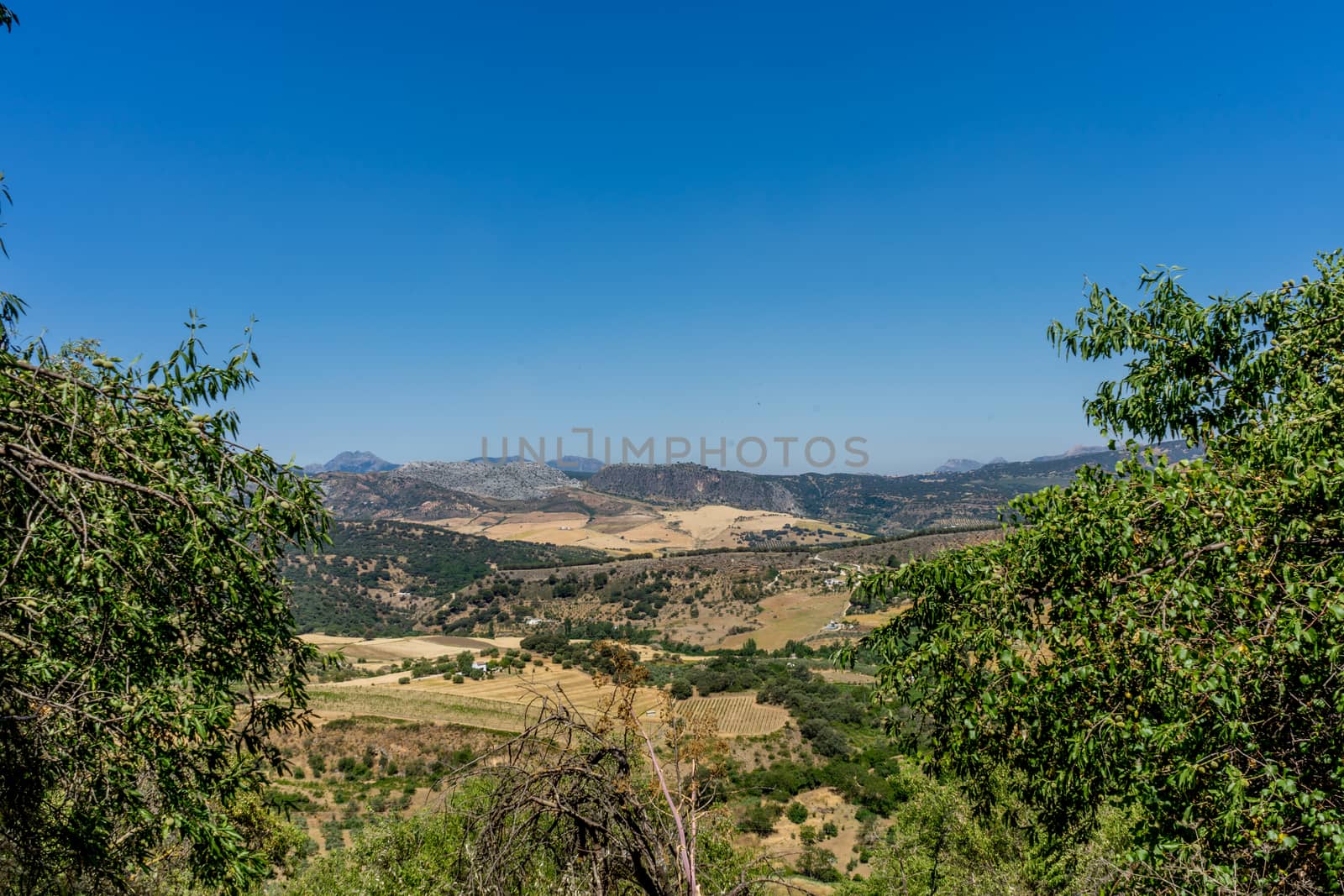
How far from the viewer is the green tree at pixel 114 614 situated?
4.29 m

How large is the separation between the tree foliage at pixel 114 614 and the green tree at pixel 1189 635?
6.09 metres

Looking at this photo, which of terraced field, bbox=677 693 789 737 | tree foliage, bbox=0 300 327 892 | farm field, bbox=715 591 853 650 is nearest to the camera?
tree foliage, bbox=0 300 327 892

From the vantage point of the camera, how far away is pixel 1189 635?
5027 millimetres

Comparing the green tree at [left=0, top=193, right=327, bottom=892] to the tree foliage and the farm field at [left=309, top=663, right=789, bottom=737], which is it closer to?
the tree foliage

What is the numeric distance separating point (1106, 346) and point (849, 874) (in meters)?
31.3

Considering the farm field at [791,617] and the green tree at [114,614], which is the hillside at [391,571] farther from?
the green tree at [114,614]

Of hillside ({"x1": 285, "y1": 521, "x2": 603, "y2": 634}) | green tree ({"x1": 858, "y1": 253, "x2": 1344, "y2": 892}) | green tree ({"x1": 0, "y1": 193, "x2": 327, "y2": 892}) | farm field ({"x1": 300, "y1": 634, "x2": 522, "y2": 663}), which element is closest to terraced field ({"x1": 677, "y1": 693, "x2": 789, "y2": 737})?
farm field ({"x1": 300, "y1": 634, "x2": 522, "y2": 663})

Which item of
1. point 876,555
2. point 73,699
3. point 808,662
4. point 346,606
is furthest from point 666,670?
point 346,606

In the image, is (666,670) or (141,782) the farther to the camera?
(666,670)

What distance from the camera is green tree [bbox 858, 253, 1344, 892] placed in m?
4.65

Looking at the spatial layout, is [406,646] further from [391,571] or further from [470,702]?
[391,571]

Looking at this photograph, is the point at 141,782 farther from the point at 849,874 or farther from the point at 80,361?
the point at 849,874

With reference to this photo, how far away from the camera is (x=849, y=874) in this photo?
3109 cm

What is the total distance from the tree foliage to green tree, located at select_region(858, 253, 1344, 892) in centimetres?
609
